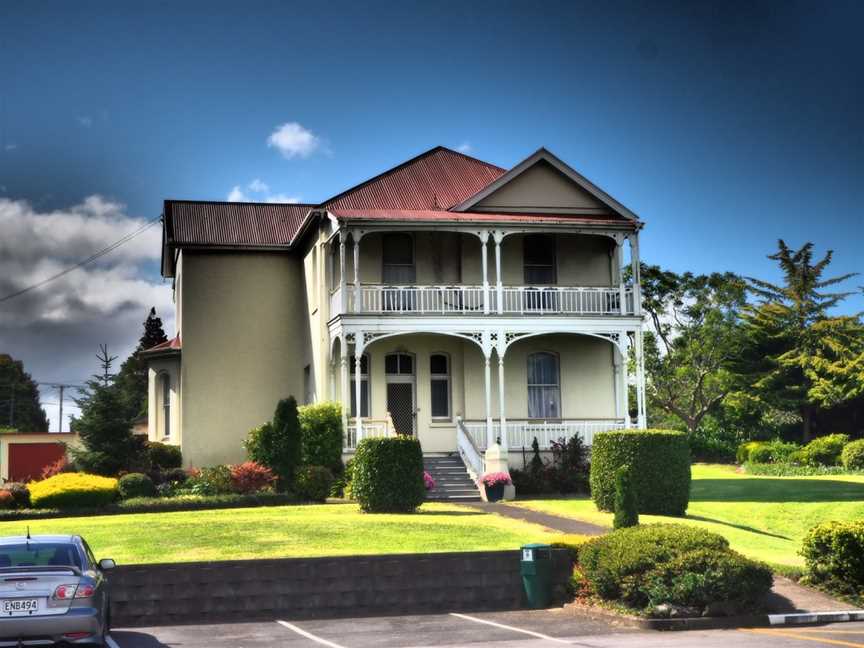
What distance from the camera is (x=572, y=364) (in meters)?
35.1

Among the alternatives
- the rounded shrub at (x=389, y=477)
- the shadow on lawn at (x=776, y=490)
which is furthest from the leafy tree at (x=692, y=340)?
the rounded shrub at (x=389, y=477)

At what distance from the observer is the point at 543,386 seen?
35.1 metres

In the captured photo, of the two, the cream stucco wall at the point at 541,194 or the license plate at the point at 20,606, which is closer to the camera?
the license plate at the point at 20,606

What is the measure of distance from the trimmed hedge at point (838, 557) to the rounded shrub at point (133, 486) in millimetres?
17012

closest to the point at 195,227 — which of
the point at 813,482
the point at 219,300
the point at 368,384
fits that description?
the point at 219,300

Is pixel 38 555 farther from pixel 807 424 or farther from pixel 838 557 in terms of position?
pixel 807 424

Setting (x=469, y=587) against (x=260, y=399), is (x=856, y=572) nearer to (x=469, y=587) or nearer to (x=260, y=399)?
(x=469, y=587)

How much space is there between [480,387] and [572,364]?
3.03 metres

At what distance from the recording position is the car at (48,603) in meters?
12.1

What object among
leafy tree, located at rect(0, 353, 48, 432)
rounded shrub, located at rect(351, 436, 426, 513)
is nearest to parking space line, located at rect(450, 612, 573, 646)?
rounded shrub, located at rect(351, 436, 426, 513)

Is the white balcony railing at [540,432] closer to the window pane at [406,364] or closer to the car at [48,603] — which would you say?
the window pane at [406,364]

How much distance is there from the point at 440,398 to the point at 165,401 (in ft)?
33.6

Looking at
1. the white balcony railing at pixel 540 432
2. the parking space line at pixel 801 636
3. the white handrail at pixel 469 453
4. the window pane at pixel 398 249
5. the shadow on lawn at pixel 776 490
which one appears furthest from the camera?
the window pane at pixel 398 249

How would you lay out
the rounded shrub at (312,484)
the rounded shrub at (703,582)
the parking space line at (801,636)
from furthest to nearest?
the rounded shrub at (312,484)
the rounded shrub at (703,582)
the parking space line at (801,636)
